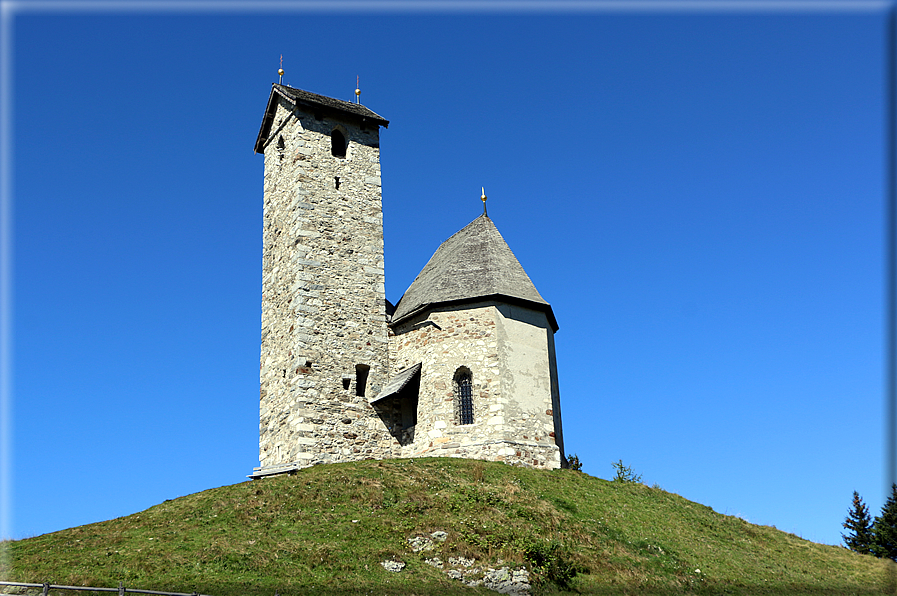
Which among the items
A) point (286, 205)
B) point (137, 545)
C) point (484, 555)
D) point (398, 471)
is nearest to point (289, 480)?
point (398, 471)

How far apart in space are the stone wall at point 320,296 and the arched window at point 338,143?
31 centimetres

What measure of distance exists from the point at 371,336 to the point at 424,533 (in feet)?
39.8

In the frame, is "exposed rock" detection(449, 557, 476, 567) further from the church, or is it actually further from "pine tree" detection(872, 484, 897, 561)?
"pine tree" detection(872, 484, 897, 561)

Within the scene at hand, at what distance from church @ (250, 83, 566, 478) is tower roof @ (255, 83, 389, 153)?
5.4 inches

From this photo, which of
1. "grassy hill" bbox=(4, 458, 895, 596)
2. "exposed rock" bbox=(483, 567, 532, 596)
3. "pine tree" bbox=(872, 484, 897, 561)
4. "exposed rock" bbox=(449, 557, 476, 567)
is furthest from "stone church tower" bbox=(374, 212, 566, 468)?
"pine tree" bbox=(872, 484, 897, 561)

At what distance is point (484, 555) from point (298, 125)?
21334 mm

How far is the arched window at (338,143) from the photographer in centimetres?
3516

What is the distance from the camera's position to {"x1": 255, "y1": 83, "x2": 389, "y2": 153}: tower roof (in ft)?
113

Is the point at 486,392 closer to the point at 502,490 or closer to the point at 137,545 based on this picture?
the point at 502,490

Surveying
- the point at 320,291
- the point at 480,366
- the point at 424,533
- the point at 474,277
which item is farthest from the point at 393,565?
the point at 474,277

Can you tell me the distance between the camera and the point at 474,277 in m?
31.8

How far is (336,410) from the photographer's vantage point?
30.0 m

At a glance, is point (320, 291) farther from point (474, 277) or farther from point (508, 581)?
point (508, 581)

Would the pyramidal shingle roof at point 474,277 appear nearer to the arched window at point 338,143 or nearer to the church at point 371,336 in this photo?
the church at point 371,336
